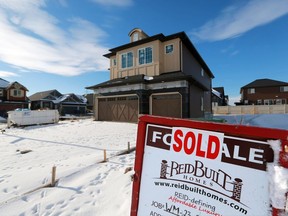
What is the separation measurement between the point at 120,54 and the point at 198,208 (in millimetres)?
17247

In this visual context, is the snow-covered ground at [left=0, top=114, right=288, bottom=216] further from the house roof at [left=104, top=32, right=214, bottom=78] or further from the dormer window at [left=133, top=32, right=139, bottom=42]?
the dormer window at [left=133, top=32, right=139, bottom=42]

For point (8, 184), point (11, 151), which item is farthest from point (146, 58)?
point (8, 184)

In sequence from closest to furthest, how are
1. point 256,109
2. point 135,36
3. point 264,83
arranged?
point 135,36 < point 256,109 < point 264,83

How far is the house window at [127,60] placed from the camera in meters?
16.4

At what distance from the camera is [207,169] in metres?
1.51

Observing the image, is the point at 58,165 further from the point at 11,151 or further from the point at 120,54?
the point at 120,54

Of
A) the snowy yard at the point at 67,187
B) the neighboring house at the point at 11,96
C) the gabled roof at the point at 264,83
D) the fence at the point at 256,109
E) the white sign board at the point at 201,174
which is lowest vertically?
the snowy yard at the point at 67,187

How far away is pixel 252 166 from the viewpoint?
1.34 metres

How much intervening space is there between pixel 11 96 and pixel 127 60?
24.9m

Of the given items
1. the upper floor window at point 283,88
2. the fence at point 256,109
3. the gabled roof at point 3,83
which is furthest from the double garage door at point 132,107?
the upper floor window at point 283,88

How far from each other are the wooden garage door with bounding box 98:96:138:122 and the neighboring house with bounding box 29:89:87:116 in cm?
2184

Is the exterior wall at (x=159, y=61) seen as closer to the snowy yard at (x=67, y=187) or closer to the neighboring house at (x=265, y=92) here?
the snowy yard at (x=67, y=187)

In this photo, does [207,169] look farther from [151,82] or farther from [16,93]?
[16,93]

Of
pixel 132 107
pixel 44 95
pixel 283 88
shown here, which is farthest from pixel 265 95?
pixel 44 95
